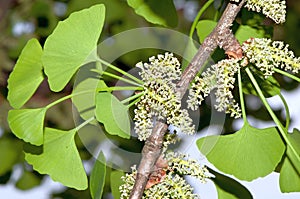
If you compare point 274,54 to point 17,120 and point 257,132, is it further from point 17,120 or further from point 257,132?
point 17,120

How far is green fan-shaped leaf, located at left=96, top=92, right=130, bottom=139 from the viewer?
431mm

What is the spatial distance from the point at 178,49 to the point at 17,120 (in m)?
0.20

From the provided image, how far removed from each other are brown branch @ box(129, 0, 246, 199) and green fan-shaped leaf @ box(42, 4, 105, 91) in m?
0.08

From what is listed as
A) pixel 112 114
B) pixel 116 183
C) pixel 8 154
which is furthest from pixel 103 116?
pixel 8 154

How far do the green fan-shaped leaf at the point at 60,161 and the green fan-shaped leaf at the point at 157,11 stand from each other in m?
0.12

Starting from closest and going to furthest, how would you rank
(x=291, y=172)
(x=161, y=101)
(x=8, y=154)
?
1. (x=161, y=101)
2. (x=291, y=172)
3. (x=8, y=154)

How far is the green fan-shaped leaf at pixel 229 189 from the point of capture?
1.69 feet

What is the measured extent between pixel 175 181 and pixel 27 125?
0.13 m

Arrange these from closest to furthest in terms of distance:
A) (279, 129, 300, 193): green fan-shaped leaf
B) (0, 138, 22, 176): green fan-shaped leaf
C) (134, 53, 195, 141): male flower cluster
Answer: (134, 53, 195, 141): male flower cluster
(279, 129, 300, 193): green fan-shaped leaf
(0, 138, 22, 176): green fan-shaped leaf

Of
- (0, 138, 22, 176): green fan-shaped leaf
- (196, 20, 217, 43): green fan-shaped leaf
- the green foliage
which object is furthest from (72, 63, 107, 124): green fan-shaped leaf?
(0, 138, 22, 176): green fan-shaped leaf

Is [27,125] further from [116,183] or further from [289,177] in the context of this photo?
[289,177]

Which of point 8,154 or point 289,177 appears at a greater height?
point 289,177

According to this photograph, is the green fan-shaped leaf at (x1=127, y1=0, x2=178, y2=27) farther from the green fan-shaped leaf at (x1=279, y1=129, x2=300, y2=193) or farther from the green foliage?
the green fan-shaped leaf at (x1=279, y1=129, x2=300, y2=193)

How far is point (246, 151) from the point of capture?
1.53 feet
